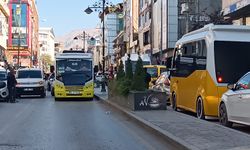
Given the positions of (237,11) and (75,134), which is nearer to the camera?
(75,134)

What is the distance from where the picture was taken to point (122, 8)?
120 metres

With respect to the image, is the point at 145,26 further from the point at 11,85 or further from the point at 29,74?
the point at 11,85

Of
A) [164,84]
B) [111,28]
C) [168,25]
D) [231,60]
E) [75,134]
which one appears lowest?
[75,134]

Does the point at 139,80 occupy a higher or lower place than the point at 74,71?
lower

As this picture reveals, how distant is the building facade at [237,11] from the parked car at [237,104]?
51.4 ft

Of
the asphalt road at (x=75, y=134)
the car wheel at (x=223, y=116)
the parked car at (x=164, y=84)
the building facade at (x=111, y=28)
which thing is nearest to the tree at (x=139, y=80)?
the asphalt road at (x=75, y=134)

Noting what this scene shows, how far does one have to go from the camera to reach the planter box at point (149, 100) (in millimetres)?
19641

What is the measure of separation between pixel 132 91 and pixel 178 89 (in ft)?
5.58

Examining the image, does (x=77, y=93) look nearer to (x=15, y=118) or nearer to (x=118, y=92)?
(x=118, y=92)

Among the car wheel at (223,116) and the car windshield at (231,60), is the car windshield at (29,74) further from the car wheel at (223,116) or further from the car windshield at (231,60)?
the car wheel at (223,116)

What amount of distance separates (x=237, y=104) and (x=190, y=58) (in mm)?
4804

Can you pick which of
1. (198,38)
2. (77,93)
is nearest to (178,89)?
(198,38)

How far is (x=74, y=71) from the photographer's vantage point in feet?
105

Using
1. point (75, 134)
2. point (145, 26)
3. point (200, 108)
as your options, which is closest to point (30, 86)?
point (200, 108)
